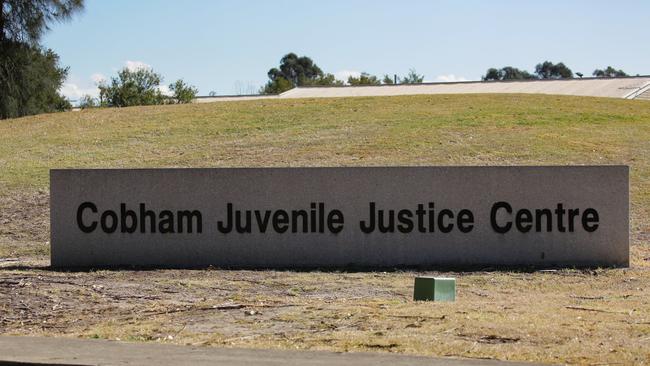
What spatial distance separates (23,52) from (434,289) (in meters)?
35.1

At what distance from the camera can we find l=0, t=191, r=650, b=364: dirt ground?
9.06 m

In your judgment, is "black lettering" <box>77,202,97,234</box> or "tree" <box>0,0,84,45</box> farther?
"tree" <box>0,0,84,45</box>

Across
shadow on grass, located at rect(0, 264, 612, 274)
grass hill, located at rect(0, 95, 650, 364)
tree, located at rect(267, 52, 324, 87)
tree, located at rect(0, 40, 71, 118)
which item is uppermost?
tree, located at rect(267, 52, 324, 87)

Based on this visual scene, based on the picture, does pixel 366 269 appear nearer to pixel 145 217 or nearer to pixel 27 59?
pixel 145 217

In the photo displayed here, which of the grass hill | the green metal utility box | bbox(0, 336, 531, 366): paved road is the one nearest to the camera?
bbox(0, 336, 531, 366): paved road

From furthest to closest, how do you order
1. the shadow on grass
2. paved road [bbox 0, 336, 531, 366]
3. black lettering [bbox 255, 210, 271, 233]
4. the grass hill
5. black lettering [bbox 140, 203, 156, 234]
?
black lettering [bbox 140, 203, 156, 234] < black lettering [bbox 255, 210, 271, 233] < the shadow on grass < the grass hill < paved road [bbox 0, 336, 531, 366]

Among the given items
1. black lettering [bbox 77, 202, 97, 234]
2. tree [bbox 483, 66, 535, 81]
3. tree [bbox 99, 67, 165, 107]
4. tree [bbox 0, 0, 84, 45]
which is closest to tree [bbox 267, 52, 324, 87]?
tree [bbox 483, 66, 535, 81]

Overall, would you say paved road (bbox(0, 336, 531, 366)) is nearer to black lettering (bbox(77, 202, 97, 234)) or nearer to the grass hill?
the grass hill

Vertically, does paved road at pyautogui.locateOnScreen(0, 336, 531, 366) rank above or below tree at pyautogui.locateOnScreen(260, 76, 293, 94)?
below

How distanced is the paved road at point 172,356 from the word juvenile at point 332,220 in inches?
277

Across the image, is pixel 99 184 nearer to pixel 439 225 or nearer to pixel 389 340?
pixel 439 225

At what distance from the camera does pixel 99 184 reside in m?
16.3

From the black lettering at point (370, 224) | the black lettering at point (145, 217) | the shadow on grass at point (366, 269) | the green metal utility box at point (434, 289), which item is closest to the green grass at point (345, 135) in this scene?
the shadow on grass at point (366, 269)

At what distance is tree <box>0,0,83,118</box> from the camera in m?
42.1
